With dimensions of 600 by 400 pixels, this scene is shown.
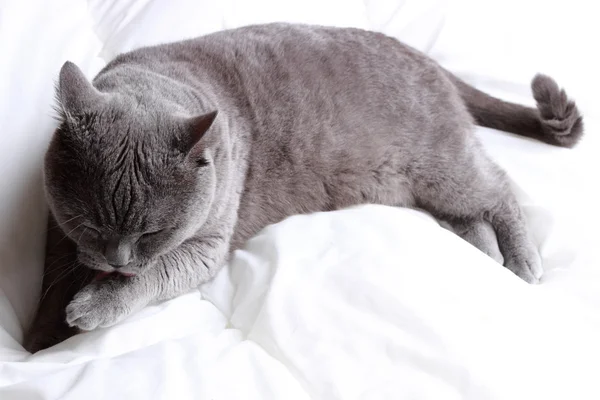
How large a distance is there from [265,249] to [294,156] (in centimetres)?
31

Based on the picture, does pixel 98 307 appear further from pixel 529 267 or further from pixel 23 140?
pixel 529 267

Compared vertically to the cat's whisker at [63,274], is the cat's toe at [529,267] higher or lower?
lower

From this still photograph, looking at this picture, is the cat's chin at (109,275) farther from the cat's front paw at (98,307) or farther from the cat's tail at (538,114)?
the cat's tail at (538,114)

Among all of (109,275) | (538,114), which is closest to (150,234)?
(109,275)

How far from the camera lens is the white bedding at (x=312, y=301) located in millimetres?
953

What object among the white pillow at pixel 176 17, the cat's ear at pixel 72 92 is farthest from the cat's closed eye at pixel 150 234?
the white pillow at pixel 176 17

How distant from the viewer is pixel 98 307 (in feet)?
3.60

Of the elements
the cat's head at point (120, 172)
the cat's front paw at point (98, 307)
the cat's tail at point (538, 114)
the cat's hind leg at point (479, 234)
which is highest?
the cat's head at point (120, 172)

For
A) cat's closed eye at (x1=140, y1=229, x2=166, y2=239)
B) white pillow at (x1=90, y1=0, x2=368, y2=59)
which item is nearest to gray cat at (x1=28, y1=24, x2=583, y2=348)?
cat's closed eye at (x1=140, y1=229, x2=166, y2=239)

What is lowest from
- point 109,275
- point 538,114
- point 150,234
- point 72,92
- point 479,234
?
point 479,234

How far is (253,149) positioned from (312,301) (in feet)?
1.63

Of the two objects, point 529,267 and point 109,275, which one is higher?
point 109,275

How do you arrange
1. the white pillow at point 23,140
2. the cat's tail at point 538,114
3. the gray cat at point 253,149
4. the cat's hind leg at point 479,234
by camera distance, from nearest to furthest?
1. the gray cat at point 253,149
2. the white pillow at point 23,140
3. the cat's hind leg at point 479,234
4. the cat's tail at point 538,114

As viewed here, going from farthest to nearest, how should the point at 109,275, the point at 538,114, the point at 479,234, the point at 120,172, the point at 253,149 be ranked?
1. the point at 538,114
2. the point at 479,234
3. the point at 253,149
4. the point at 109,275
5. the point at 120,172
